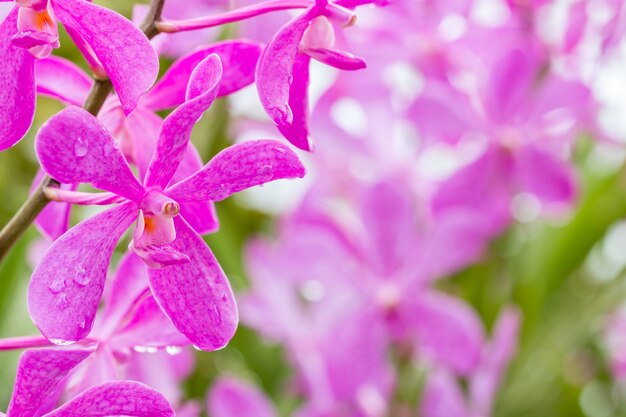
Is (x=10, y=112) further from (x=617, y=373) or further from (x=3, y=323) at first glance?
(x=617, y=373)

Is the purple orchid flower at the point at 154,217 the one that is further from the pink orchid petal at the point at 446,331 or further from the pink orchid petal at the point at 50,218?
the pink orchid petal at the point at 446,331

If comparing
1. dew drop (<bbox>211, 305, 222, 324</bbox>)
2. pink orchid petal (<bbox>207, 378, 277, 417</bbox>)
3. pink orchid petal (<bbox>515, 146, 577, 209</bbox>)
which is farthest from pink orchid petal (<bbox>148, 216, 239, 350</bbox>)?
pink orchid petal (<bbox>515, 146, 577, 209</bbox>)

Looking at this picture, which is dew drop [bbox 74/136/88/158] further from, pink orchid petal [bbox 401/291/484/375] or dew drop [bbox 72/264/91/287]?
pink orchid petal [bbox 401/291/484/375]

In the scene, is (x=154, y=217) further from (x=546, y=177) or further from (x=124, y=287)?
(x=546, y=177)

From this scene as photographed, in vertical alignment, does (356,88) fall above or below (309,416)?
above

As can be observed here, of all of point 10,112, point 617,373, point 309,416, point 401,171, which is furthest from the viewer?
point 617,373

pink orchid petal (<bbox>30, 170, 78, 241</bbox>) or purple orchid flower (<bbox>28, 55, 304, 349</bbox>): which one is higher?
purple orchid flower (<bbox>28, 55, 304, 349</bbox>)

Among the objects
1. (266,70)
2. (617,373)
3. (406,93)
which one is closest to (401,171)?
(406,93)

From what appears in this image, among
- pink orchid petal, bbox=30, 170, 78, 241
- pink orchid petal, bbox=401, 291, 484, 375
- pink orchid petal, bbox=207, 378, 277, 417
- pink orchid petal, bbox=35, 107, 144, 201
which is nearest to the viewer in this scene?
pink orchid petal, bbox=35, 107, 144, 201
